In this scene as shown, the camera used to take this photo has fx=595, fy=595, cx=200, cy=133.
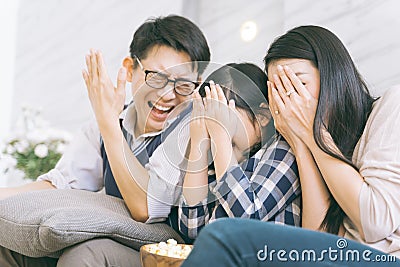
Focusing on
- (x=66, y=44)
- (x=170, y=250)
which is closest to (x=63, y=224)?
(x=170, y=250)

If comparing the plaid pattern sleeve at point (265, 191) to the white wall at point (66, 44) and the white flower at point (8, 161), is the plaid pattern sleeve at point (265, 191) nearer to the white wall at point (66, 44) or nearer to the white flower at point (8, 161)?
the white flower at point (8, 161)

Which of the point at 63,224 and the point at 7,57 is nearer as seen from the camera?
the point at 63,224

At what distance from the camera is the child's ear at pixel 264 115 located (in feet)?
4.42

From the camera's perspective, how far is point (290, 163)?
50.1 inches

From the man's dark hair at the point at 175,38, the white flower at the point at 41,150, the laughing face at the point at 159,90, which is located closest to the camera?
the laughing face at the point at 159,90

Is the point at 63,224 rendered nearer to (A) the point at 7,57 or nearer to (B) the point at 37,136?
(B) the point at 37,136

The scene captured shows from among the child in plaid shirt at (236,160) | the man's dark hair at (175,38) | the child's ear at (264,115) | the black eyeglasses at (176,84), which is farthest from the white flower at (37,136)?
the child's ear at (264,115)

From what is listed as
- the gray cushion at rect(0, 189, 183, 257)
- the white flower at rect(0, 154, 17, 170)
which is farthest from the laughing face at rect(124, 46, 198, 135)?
the white flower at rect(0, 154, 17, 170)

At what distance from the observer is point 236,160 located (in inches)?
51.7

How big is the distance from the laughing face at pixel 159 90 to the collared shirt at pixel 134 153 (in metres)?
0.03

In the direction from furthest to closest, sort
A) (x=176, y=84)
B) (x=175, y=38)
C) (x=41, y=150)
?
(x=41, y=150)
(x=175, y=38)
(x=176, y=84)

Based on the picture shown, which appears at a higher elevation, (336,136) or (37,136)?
(336,136)

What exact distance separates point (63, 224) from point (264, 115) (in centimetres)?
50

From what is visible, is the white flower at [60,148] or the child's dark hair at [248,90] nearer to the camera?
the child's dark hair at [248,90]
